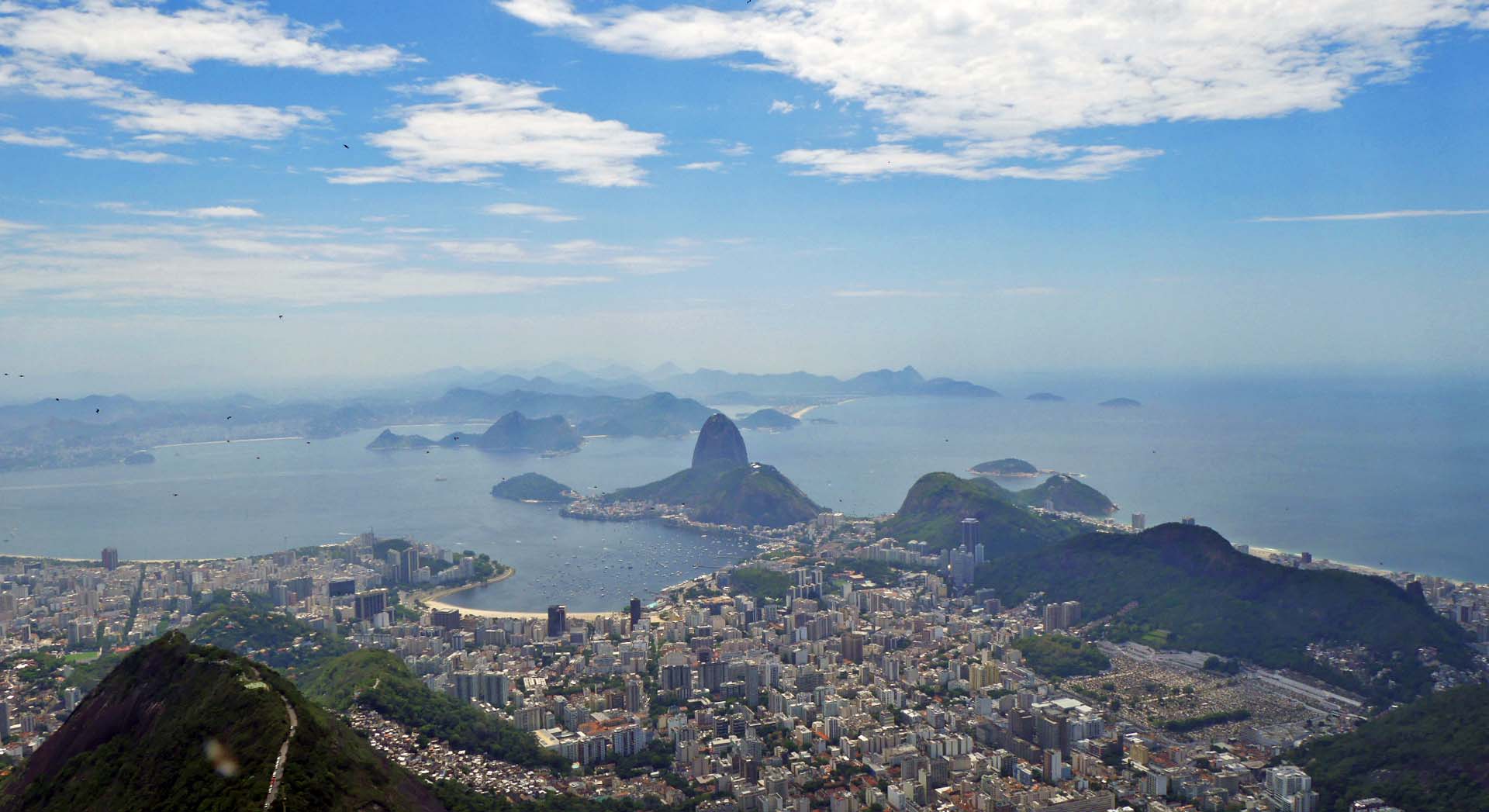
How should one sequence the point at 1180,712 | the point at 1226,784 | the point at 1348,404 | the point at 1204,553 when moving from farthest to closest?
1. the point at 1348,404
2. the point at 1204,553
3. the point at 1180,712
4. the point at 1226,784

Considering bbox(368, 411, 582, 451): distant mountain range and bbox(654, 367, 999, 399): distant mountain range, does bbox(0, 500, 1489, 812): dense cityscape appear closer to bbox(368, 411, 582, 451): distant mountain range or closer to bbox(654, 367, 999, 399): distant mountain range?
bbox(368, 411, 582, 451): distant mountain range

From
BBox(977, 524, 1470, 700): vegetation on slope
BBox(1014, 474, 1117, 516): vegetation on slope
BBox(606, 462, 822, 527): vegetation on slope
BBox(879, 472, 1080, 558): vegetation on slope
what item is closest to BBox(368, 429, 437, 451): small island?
BBox(606, 462, 822, 527): vegetation on slope

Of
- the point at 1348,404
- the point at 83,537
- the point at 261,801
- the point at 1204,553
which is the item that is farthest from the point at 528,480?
the point at 1348,404

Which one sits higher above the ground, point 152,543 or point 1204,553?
point 1204,553

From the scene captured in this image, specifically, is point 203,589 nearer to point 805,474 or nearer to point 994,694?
point 994,694

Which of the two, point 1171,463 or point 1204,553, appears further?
point 1171,463

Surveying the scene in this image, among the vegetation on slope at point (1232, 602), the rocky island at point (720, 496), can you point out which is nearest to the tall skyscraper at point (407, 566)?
the rocky island at point (720, 496)
